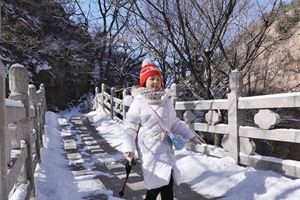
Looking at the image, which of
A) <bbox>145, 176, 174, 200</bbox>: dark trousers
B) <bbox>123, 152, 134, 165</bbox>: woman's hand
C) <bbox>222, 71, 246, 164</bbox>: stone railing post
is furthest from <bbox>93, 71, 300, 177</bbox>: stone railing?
<bbox>123, 152, 134, 165</bbox>: woman's hand

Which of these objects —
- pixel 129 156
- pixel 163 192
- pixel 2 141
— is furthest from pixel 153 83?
pixel 2 141

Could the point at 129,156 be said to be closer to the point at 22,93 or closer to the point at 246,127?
the point at 22,93

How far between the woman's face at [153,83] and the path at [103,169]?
1486mm

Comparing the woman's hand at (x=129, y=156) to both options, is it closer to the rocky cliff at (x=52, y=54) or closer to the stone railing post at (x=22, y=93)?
the stone railing post at (x=22, y=93)

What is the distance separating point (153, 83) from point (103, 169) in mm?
2812

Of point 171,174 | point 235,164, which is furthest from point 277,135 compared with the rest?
point 171,174

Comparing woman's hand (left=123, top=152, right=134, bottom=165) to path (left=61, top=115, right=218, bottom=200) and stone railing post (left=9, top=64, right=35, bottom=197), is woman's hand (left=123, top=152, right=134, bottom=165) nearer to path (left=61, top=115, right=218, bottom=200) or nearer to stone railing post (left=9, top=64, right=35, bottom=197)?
path (left=61, top=115, right=218, bottom=200)

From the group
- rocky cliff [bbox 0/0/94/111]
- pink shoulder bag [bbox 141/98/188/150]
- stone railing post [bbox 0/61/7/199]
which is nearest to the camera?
stone railing post [bbox 0/61/7/199]

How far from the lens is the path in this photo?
333 centimetres

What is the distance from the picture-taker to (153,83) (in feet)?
7.95

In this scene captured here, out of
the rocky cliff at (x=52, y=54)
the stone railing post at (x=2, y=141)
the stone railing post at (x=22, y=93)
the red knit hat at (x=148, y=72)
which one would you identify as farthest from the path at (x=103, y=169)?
the rocky cliff at (x=52, y=54)

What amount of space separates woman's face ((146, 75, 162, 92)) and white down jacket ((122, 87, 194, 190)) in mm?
126

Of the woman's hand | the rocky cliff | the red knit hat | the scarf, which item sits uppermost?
the rocky cliff

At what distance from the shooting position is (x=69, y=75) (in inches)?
918
